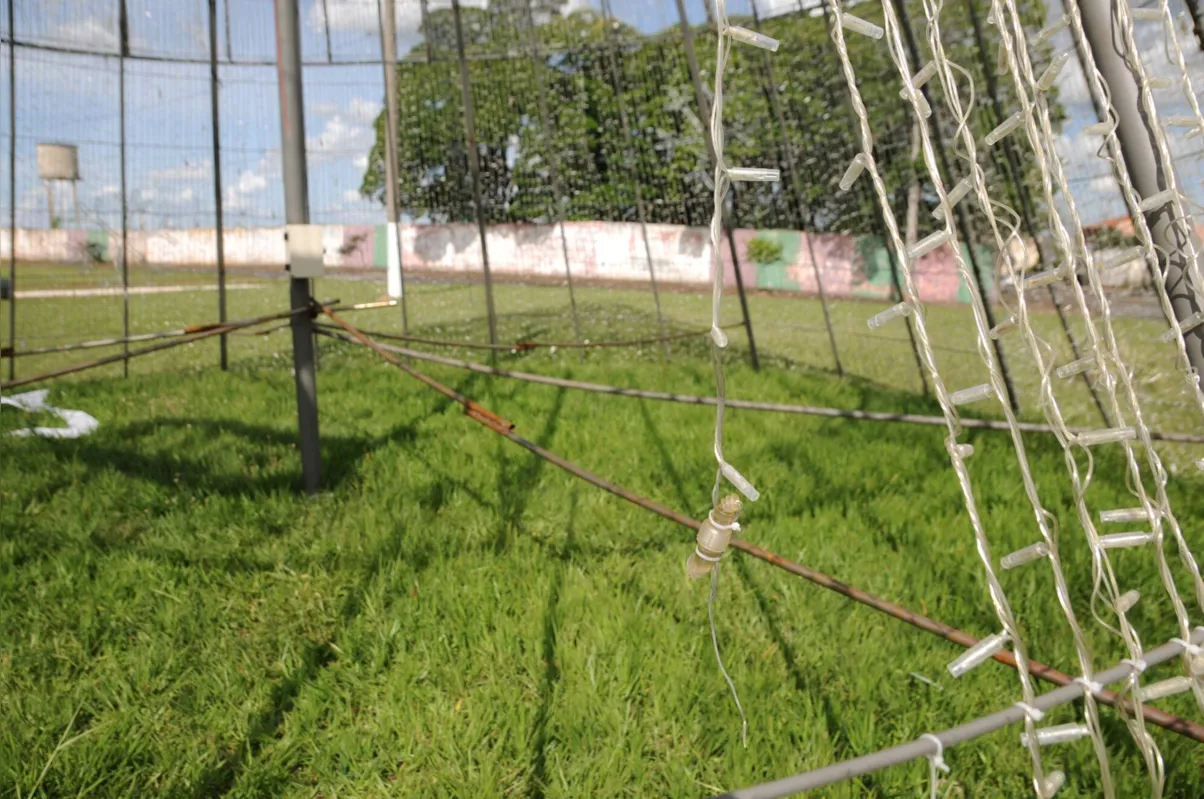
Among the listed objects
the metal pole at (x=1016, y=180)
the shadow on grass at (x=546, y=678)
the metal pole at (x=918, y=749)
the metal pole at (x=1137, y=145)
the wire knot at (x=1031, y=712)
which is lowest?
the shadow on grass at (x=546, y=678)

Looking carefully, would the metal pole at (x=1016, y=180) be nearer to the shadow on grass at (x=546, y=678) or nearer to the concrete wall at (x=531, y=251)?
the concrete wall at (x=531, y=251)

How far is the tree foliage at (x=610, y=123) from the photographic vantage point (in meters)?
6.21

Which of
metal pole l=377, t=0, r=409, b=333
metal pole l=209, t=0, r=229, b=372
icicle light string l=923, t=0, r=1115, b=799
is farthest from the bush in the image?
icicle light string l=923, t=0, r=1115, b=799

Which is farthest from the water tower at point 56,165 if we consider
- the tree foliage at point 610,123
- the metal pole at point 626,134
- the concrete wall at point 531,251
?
the metal pole at point 626,134

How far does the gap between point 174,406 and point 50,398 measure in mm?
902

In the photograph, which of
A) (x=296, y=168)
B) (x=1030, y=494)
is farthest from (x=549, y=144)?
(x=1030, y=494)

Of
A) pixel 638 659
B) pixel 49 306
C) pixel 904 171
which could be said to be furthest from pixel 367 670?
pixel 49 306

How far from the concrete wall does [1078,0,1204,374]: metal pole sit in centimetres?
529

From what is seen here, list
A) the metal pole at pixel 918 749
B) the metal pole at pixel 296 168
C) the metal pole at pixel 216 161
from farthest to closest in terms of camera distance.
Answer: the metal pole at pixel 216 161 → the metal pole at pixel 296 168 → the metal pole at pixel 918 749

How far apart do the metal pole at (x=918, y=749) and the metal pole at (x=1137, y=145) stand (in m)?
0.54

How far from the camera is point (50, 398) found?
14.2 feet

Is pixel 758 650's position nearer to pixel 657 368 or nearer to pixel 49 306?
pixel 657 368

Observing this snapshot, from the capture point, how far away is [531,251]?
7.23 metres

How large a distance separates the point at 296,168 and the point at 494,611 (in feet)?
5.99
